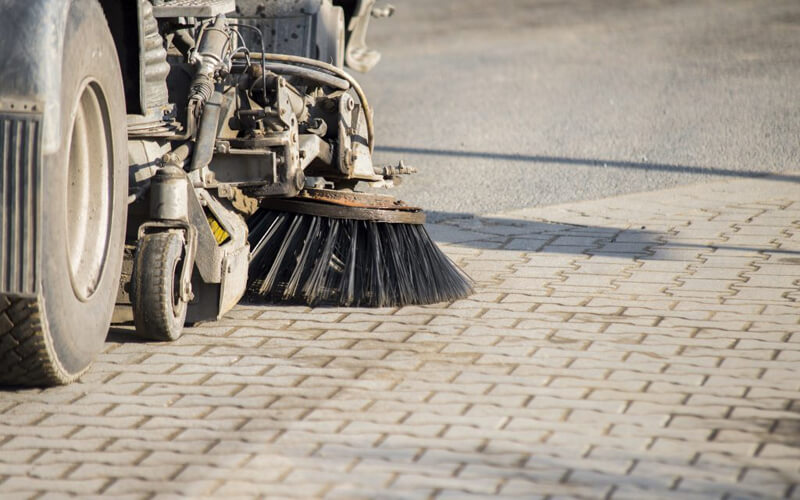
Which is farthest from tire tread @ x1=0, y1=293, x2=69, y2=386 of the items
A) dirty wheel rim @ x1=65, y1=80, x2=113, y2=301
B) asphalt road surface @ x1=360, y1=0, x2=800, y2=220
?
asphalt road surface @ x1=360, y1=0, x2=800, y2=220

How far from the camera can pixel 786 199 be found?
6.89m

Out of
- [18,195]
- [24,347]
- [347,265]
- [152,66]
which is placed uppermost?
[152,66]

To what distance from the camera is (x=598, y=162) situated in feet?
26.4

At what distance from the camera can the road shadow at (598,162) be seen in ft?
25.0

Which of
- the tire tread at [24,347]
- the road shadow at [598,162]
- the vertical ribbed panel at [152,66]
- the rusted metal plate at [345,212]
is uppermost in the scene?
the vertical ribbed panel at [152,66]

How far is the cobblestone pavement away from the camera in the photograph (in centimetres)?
327

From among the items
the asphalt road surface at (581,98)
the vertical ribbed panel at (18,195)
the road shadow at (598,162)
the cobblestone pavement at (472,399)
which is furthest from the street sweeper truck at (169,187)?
the road shadow at (598,162)

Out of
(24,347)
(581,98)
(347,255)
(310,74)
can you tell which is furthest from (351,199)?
(581,98)

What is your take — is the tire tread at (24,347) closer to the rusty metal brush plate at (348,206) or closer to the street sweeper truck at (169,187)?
the street sweeper truck at (169,187)

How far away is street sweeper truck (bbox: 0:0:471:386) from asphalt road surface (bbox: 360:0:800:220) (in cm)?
176

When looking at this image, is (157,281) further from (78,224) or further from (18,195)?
(18,195)

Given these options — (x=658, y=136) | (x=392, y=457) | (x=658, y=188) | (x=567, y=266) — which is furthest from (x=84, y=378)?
(x=658, y=136)

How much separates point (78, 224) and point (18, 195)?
57cm

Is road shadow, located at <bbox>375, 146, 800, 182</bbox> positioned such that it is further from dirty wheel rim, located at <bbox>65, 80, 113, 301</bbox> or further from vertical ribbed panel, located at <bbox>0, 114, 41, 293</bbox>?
vertical ribbed panel, located at <bbox>0, 114, 41, 293</bbox>
